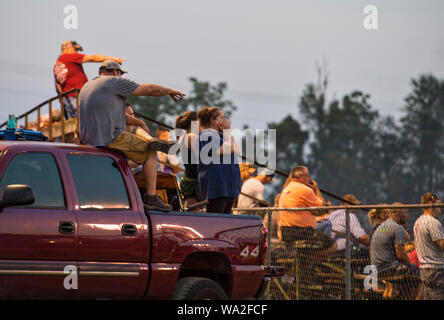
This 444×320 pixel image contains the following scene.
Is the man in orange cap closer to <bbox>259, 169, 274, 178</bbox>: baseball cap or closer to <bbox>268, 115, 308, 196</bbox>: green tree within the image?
<bbox>259, 169, 274, 178</bbox>: baseball cap

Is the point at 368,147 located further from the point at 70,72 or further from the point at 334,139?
the point at 70,72

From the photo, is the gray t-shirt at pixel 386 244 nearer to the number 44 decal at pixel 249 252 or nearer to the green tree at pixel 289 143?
the number 44 decal at pixel 249 252

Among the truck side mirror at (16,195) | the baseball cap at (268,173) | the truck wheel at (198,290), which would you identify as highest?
the baseball cap at (268,173)

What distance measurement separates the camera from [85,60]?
1336 centimetres

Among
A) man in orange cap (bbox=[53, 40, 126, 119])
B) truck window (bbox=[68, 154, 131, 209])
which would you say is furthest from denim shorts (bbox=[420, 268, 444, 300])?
man in orange cap (bbox=[53, 40, 126, 119])

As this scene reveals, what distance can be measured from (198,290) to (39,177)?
174 cm

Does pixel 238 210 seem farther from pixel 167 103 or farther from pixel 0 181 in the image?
pixel 167 103

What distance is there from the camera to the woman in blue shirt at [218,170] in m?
9.54

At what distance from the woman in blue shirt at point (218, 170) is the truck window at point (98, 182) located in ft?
7.57

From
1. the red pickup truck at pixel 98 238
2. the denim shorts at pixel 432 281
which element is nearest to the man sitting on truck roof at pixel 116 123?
the red pickup truck at pixel 98 238

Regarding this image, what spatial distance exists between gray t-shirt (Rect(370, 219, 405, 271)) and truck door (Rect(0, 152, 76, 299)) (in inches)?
204

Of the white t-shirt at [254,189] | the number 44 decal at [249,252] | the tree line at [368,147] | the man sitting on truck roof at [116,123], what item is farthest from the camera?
the tree line at [368,147]

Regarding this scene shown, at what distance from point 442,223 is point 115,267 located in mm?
4761
